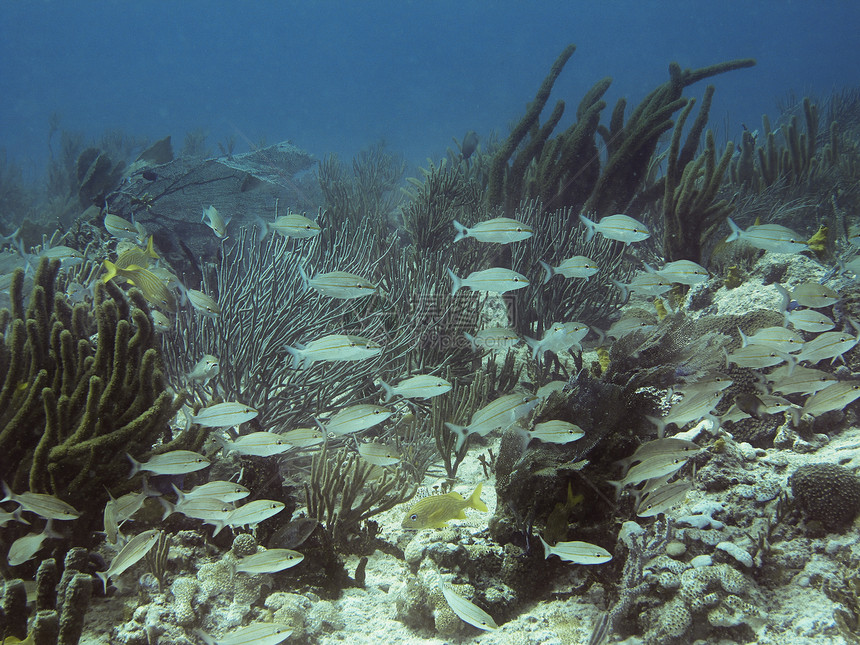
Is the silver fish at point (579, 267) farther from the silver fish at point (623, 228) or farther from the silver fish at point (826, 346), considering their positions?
the silver fish at point (826, 346)

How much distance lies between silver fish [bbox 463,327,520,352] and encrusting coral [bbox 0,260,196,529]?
2.42 m

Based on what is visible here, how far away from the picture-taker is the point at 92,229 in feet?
27.7

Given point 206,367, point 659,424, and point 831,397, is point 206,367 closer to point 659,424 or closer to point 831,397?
point 659,424

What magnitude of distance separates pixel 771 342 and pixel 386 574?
3.21 metres

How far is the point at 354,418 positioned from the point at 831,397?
10.6 feet

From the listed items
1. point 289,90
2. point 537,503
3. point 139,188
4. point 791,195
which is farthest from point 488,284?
point 289,90

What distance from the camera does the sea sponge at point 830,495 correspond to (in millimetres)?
2414

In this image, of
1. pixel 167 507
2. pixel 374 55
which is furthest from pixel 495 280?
pixel 374 55

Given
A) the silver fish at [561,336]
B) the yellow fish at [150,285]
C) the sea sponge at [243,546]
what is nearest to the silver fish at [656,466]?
the silver fish at [561,336]

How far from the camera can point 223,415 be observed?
2.57 metres

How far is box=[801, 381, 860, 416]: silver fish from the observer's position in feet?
9.65

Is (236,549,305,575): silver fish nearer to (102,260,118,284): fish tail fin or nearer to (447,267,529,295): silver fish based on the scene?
(102,260,118,284): fish tail fin

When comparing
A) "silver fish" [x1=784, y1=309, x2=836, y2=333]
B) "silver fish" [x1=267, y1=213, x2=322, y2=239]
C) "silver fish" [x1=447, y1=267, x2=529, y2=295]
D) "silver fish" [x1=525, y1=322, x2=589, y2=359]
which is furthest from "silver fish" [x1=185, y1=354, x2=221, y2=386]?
"silver fish" [x1=784, y1=309, x2=836, y2=333]

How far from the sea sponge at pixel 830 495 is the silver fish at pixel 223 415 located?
127 inches
